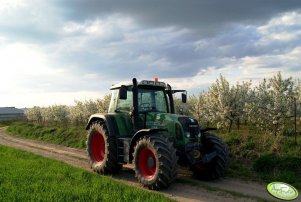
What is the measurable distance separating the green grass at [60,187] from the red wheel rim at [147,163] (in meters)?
0.69

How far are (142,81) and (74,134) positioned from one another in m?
12.0

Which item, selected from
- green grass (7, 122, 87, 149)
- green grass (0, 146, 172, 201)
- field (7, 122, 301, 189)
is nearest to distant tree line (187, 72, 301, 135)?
field (7, 122, 301, 189)

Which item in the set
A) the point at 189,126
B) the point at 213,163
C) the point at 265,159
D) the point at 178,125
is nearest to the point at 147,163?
the point at 178,125

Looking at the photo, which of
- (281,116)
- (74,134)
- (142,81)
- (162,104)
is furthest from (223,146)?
(74,134)

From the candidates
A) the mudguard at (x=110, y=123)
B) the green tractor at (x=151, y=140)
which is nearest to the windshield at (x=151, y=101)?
the green tractor at (x=151, y=140)

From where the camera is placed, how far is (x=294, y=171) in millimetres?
10906

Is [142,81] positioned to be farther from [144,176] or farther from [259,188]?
[259,188]

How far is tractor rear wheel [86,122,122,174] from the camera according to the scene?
10.6 m

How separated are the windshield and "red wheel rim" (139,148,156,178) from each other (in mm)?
1586

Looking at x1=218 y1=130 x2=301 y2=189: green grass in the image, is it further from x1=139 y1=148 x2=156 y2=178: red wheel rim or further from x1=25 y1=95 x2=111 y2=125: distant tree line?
x1=25 y1=95 x2=111 y2=125: distant tree line

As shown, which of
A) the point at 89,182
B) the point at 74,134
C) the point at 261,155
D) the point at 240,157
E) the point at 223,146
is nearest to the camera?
the point at 89,182

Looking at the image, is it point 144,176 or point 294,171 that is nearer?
point 144,176

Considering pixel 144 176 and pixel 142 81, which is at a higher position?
pixel 142 81

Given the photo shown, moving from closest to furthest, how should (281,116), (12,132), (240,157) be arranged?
(240,157)
(281,116)
(12,132)
